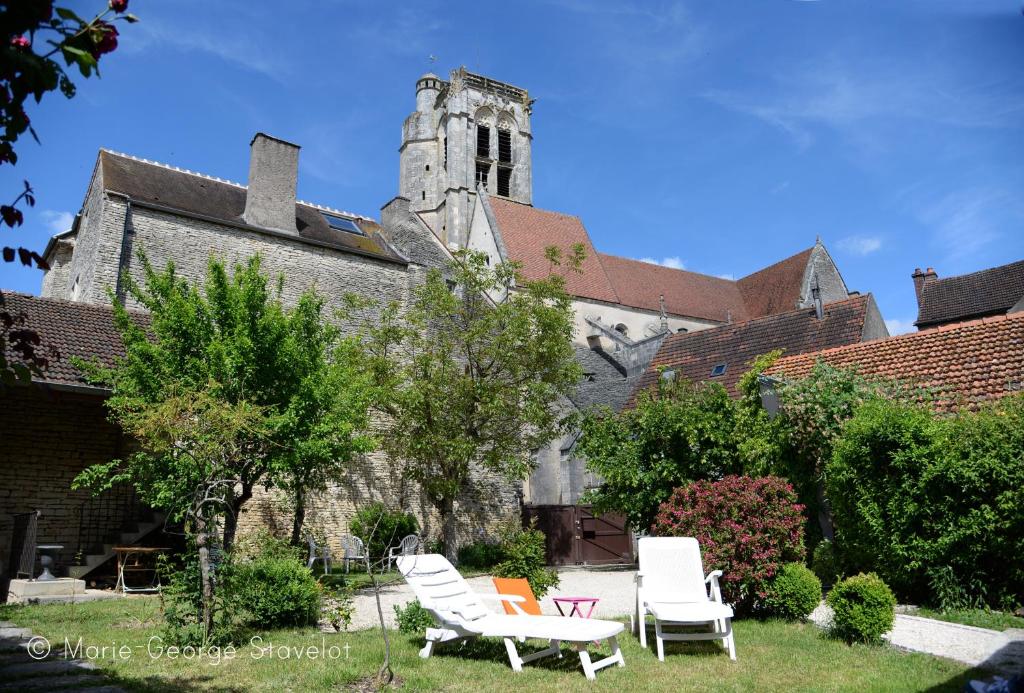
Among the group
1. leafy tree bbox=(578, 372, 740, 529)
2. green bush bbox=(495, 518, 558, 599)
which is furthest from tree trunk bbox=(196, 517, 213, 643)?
leafy tree bbox=(578, 372, 740, 529)

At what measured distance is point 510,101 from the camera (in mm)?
49812

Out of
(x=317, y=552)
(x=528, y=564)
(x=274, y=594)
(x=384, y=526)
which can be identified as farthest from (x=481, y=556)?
(x=274, y=594)

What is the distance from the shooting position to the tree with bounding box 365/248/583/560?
45.6 ft

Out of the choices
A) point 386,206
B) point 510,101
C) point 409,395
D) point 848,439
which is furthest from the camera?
point 510,101

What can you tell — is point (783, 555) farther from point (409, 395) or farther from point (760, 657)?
point (409, 395)

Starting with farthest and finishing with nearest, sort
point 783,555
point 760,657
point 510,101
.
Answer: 1. point 510,101
2. point 783,555
3. point 760,657


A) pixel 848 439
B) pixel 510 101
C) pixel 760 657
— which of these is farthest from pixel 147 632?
pixel 510 101

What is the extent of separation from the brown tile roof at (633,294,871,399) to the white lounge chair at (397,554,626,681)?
9293 mm

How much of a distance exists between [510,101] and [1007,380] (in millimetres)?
44675

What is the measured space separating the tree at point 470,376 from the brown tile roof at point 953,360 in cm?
468

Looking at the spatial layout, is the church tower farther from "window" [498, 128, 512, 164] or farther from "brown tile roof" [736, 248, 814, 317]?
"brown tile roof" [736, 248, 814, 317]

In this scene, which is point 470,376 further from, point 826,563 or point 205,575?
point 205,575

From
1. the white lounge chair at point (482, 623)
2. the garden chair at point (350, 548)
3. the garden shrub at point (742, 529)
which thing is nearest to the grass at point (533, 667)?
the white lounge chair at point (482, 623)

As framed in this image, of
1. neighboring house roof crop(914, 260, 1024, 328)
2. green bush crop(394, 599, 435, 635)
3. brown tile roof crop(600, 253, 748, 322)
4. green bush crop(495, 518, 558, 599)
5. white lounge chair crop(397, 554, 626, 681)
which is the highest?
brown tile roof crop(600, 253, 748, 322)
